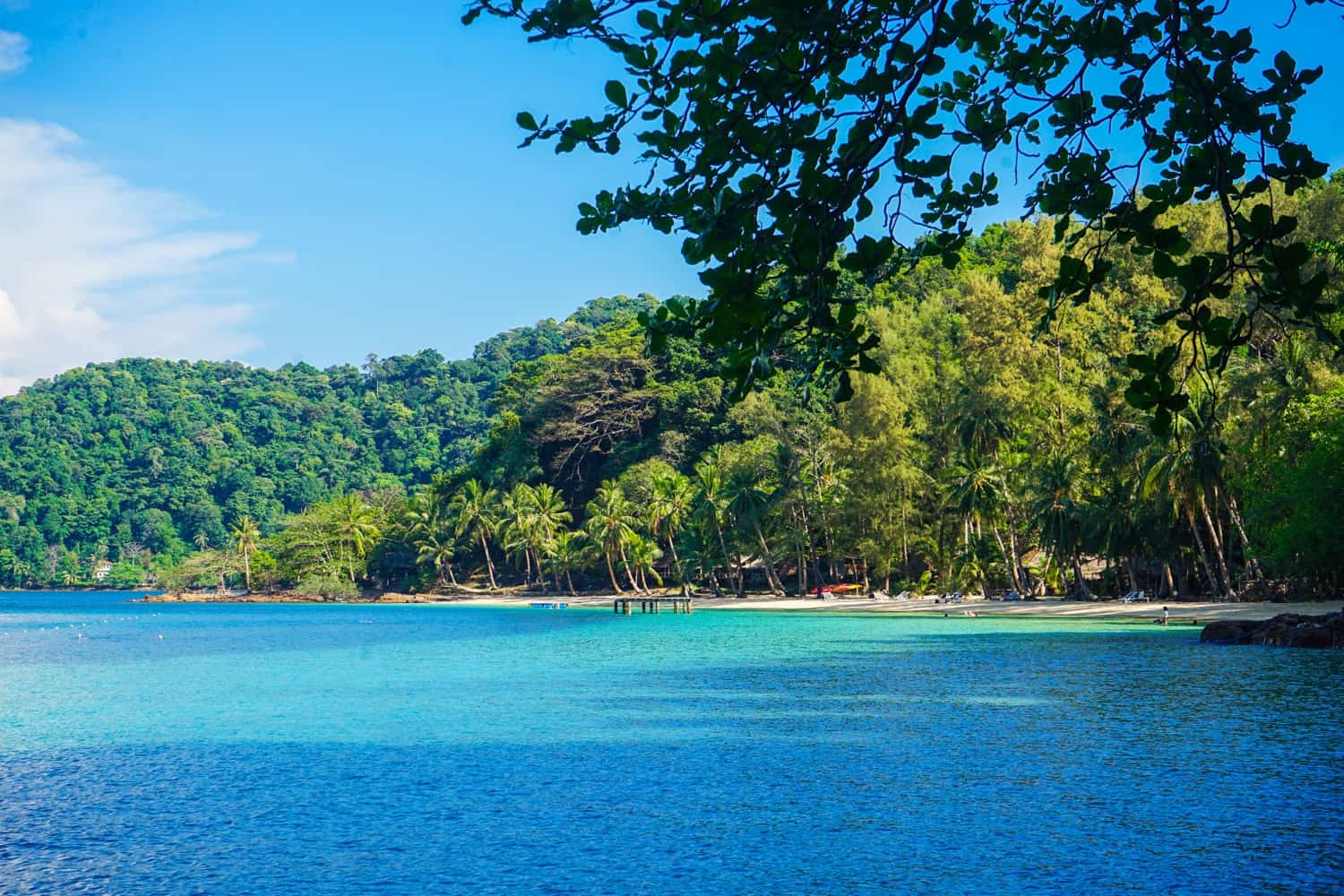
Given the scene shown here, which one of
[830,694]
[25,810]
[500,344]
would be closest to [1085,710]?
[830,694]

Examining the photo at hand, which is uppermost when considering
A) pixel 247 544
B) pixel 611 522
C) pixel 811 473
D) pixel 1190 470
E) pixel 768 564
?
pixel 247 544

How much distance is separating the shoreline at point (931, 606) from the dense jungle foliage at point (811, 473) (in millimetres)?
1649

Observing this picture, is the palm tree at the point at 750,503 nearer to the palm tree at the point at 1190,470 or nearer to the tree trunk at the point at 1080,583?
the tree trunk at the point at 1080,583

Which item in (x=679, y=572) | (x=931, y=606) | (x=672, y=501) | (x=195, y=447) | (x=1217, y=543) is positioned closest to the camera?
(x=1217, y=543)

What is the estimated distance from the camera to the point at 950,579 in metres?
56.7

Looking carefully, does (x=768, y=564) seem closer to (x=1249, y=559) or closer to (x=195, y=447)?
(x=1249, y=559)

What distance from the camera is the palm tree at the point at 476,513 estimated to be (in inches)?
3332

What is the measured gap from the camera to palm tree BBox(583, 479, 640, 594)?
7262cm

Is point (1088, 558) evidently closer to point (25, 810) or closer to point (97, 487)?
point (25, 810)

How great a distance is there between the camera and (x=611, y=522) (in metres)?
72.9

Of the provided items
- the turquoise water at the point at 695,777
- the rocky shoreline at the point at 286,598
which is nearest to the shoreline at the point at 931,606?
the rocky shoreline at the point at 286,598

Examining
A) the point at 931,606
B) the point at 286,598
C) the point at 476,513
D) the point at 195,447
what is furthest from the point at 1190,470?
the point at 195,447

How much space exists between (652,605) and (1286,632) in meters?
40.0

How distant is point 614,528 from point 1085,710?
54.5m
